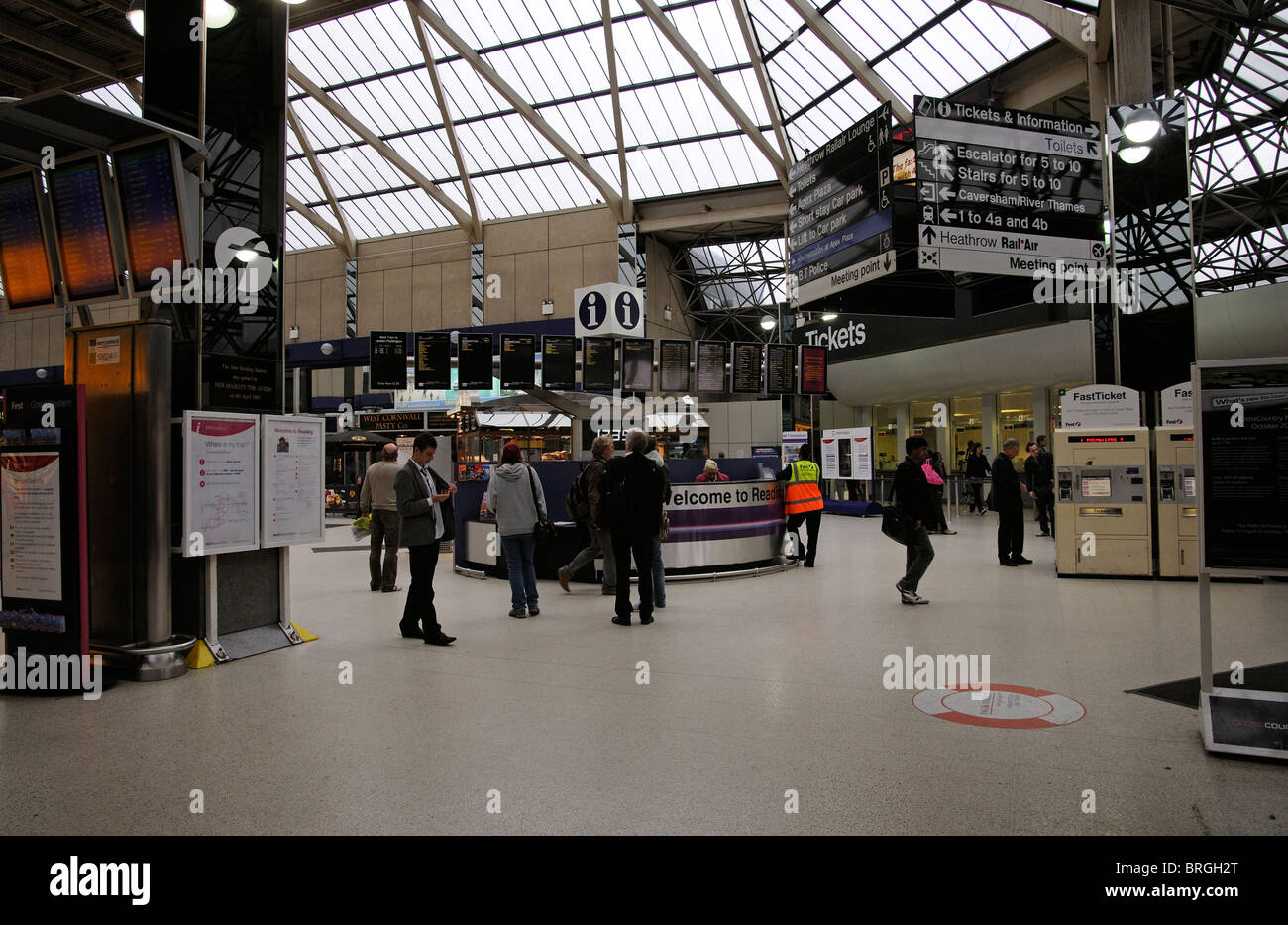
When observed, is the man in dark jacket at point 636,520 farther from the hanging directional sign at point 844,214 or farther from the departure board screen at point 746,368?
the departure board screen at point 746,368

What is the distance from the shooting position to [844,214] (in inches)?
367

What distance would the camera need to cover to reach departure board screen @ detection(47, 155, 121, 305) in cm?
515

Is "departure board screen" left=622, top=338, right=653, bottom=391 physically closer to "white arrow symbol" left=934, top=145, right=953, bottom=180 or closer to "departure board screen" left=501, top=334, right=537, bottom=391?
"departure board screen" left=501, top=334, right=537, bottom=391

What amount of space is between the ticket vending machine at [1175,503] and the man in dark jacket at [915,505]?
3.60m

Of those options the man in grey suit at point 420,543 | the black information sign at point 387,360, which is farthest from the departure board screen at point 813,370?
the man in grey suit at point 420,543

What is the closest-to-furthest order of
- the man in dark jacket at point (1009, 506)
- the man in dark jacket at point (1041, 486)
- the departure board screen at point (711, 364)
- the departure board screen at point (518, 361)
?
the man in dark jacket at point (1009, 506) < the man in dark jacket at point (1041, 486) < the departure board screen at point (518, 361) < the departure board screen at point (711, 364)

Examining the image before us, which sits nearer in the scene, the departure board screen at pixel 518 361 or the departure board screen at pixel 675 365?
the departure board screen at pixel 518 361

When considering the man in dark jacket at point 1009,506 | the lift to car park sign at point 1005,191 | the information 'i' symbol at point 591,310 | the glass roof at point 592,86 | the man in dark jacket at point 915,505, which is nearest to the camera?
the man in dark jacket at point 915,505

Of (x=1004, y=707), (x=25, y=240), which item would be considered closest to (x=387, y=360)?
(x=25, y=240)

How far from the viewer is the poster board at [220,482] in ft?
17.2

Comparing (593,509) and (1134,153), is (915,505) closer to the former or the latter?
(593,509)

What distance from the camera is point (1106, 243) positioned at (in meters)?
10.0
